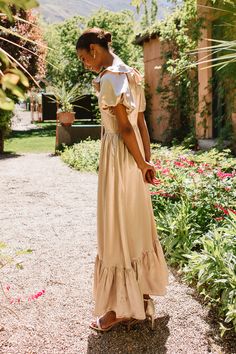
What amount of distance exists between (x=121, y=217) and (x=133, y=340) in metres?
0.78

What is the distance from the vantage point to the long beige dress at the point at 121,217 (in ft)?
8.10

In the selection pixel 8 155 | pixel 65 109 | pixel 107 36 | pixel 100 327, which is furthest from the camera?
pixel 65 109

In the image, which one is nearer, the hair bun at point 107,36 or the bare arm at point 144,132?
the hair bun at point 107,36

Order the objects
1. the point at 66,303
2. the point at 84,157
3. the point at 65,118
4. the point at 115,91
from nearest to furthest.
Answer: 1. the point at 115,91
2. the point at 66,303
3. the point at 84,157
4. the point at 65,118

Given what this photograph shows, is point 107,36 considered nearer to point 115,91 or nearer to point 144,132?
point 115,91

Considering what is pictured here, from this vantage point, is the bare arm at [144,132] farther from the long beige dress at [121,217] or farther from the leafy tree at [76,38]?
the leafy tree at [76,38]

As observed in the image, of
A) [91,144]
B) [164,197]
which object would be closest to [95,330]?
[164,197]

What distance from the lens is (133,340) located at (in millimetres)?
2572

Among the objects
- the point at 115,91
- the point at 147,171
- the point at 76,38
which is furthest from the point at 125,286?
the point at 76,38

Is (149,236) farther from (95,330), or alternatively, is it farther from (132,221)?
(95,330)

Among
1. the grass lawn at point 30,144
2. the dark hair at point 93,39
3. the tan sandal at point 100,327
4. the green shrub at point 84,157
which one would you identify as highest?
the dark hair at point 93,39

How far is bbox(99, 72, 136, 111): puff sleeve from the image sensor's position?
2.29 m

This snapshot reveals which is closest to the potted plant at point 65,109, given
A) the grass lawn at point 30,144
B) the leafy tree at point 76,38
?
the grass lawn at point 30,144

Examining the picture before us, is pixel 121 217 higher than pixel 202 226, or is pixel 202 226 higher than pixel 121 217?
pixel 121 217
